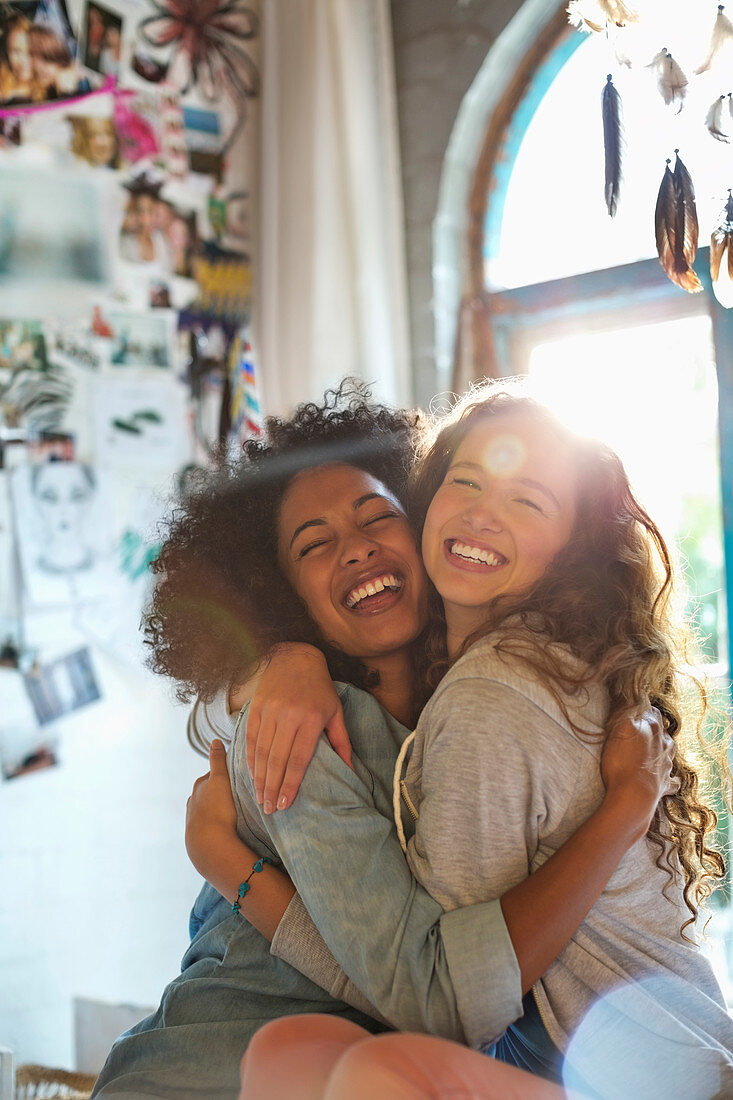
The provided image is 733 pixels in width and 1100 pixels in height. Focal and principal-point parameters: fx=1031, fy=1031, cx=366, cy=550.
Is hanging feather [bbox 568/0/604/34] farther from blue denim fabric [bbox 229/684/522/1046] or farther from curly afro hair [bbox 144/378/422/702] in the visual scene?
blue denim fabric [bbox 229/684/522/1046]

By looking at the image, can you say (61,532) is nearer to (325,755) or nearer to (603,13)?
(325,755)

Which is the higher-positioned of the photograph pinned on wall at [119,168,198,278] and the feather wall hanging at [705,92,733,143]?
the photograph pinned on wall at [119,168,198,278]

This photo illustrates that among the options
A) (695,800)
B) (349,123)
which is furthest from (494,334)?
(695,800)

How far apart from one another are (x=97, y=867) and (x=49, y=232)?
4.95 feet

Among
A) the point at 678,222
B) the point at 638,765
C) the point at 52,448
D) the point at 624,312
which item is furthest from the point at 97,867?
the point at 678,222

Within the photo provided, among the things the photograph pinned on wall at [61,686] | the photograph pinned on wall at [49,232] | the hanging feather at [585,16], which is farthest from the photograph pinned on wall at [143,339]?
the hanging feather at [585,16]

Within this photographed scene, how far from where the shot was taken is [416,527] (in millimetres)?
1533

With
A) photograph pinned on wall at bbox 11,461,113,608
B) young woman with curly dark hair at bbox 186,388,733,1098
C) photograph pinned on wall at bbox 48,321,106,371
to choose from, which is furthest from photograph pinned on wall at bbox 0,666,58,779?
young woman with curly dark hair at bbox 186,388,733,1098

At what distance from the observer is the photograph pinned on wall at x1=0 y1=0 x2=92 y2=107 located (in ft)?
7.74

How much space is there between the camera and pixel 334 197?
2.72 metres

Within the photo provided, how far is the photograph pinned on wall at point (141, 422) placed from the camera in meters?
2.52

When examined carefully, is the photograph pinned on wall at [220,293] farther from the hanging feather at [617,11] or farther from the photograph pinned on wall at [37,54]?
the hanging feather at [617,11]

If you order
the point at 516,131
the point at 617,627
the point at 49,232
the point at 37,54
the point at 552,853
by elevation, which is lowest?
the point at 552,853

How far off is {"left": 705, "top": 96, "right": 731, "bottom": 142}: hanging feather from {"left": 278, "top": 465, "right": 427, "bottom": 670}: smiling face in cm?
63
